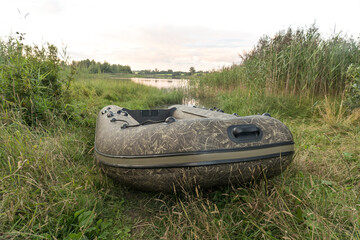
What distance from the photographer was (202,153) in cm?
173

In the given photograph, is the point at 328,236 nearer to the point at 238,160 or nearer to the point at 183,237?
the point at 238,160

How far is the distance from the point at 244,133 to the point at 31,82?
3.22 metres

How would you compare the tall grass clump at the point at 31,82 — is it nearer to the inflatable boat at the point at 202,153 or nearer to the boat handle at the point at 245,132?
the inflatable boat at the point at 202,153

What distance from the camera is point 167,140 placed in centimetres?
181

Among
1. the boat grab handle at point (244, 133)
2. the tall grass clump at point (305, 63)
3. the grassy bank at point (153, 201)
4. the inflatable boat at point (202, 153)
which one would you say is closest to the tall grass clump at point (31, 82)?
the grassy bank at point (153, 201)

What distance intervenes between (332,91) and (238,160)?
17.7ft

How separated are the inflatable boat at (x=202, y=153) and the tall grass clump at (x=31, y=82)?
1964mm

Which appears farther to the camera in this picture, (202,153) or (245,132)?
(245,132)

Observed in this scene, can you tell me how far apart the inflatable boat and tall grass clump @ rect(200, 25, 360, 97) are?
14.7ft

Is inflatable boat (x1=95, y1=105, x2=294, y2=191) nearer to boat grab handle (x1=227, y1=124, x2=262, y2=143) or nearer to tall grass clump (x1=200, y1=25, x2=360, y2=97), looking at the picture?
boat grab handle (x1=227, y1=124, x2=262, y2=143)

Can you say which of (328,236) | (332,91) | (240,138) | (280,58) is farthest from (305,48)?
(328,236)

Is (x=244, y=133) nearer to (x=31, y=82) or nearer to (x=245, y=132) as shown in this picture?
(x=245, y=132)

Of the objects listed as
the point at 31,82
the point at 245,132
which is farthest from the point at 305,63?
the point at 31,82

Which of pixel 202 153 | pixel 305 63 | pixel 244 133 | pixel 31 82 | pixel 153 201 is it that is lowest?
pixel 153 201
